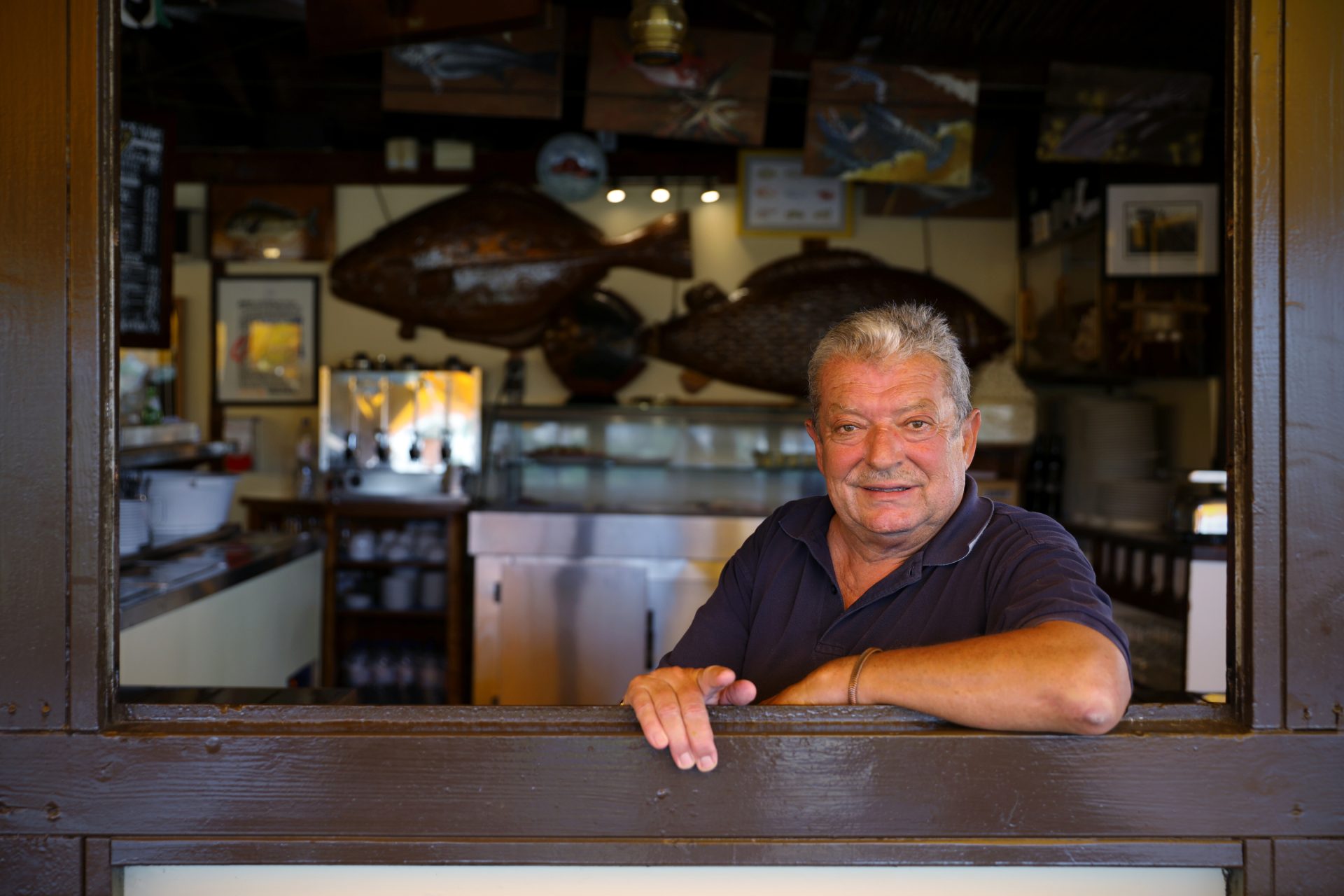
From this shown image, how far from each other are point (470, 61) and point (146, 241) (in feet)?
4.63

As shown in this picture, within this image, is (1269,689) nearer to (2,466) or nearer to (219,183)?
(2,466)

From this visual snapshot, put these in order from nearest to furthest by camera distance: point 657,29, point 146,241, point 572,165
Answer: point 657,29 → point 146,241 → point 572,165

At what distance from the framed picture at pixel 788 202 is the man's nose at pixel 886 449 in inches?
199

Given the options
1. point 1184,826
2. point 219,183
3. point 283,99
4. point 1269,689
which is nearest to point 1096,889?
point 1184,826

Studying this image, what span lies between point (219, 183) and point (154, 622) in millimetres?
4374

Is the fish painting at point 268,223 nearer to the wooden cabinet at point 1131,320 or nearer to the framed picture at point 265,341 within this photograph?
the framed picture at point 265,341

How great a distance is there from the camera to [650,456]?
641 cm

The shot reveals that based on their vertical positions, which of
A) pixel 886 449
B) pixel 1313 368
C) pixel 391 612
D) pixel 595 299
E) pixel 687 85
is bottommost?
pixel 391 612

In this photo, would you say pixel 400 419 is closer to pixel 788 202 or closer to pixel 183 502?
pixel 183 502

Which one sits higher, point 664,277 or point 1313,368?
point 664,277

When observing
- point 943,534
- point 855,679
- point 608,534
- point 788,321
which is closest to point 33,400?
point 855,679

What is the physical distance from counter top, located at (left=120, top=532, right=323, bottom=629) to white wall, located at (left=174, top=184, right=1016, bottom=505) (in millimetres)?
2169

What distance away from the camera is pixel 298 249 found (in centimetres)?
691

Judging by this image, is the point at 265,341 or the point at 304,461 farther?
the point at 265,341
